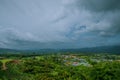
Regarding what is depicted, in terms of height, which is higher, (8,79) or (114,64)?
(114,64)

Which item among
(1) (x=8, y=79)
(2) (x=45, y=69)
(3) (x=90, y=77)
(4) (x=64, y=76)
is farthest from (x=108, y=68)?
(2) (x=45, y=69)

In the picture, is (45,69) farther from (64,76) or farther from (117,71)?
(117,71)

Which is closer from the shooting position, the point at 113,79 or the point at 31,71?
the point at 113,79

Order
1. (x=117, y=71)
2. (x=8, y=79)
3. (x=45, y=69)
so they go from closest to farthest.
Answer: (x=117, y=71) < (x=8, y=79) < (x=45, y=69)

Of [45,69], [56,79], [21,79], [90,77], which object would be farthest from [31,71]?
[90,77]

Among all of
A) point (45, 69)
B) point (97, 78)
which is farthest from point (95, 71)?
point (45, 69)

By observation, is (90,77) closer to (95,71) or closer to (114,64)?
(95,71)

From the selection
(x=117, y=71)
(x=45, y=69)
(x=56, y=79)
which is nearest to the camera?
(x=117, y=71)

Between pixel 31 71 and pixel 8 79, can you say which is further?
pixel 31 71

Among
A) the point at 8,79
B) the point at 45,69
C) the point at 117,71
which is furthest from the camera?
the point at 45,69
